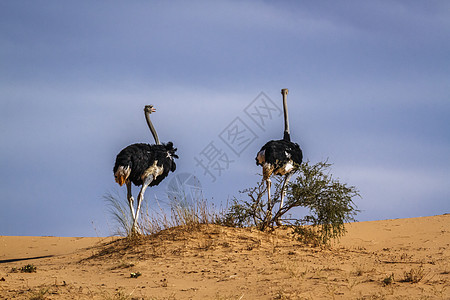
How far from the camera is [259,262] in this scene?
29.0 ft

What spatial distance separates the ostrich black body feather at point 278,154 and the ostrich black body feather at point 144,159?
227 centimetres

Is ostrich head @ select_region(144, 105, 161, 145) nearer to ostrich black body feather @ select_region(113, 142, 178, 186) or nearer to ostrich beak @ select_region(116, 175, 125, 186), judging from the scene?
ostrich black body feather @ select_region(113, 142, 178, 186)

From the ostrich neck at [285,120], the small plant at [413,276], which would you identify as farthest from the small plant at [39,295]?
the ostrich neck at [285,120]

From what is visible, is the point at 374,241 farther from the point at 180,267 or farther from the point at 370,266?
the point at 180,267

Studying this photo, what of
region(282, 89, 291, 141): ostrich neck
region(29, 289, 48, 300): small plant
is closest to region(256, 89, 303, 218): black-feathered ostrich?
region(282, 89, 291, 141): ostrich neck

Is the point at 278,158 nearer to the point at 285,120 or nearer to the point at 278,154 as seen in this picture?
the point at 278,154

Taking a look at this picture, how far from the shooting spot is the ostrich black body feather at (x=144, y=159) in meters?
12.1

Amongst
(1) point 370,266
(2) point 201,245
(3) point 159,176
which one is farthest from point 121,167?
(1) point 370,266

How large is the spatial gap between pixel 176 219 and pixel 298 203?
2.62 metres

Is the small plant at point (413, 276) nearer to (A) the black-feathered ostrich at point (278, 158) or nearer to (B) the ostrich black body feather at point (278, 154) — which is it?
(A) the black-feathered ostrich at point (278, 158)

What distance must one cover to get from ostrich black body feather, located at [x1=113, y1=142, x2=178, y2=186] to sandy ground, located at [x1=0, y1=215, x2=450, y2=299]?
173cm

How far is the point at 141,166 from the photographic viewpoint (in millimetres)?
12266

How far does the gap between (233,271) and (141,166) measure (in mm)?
4697

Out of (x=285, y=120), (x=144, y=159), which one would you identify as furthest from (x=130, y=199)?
(x=285, y=120)
